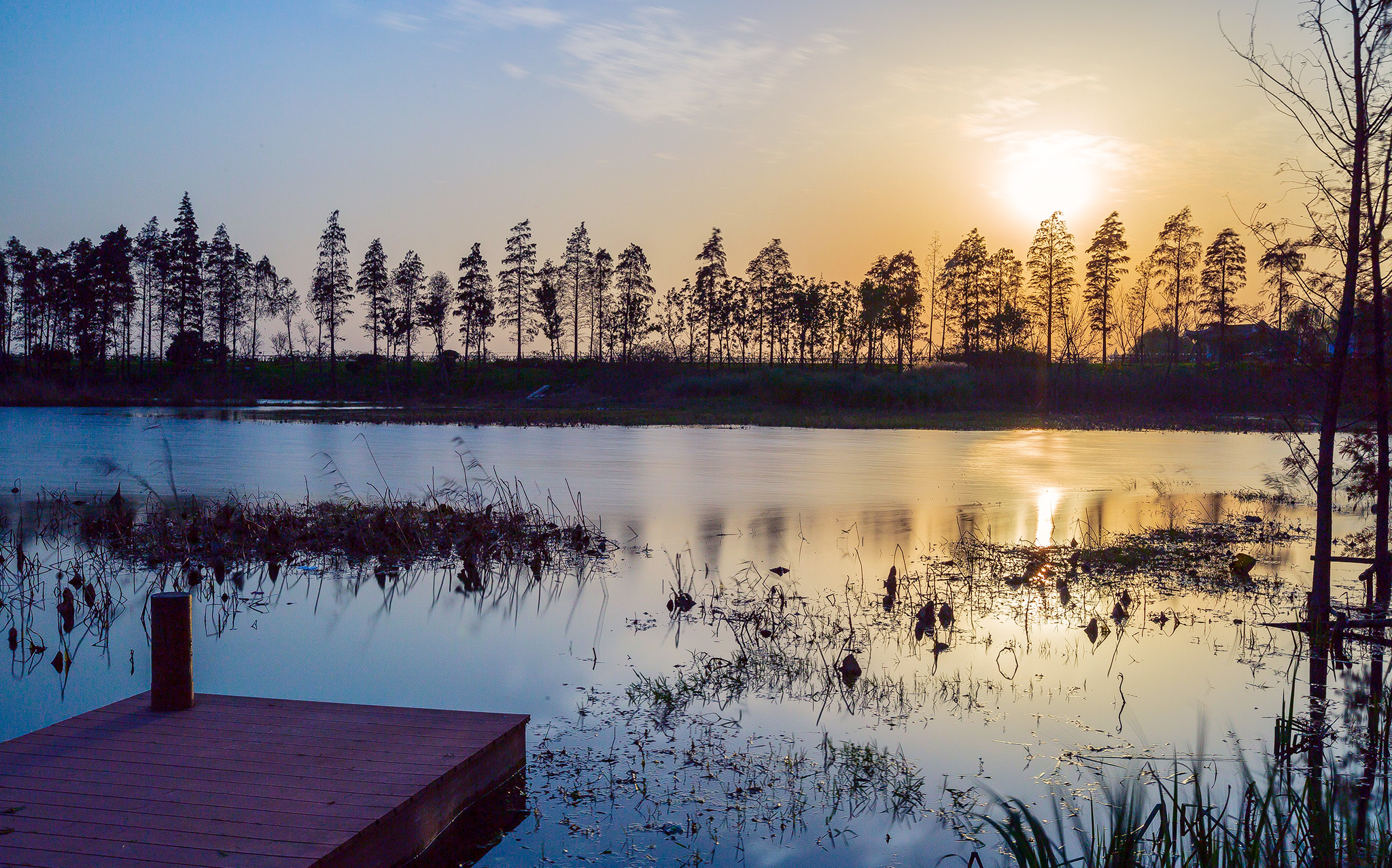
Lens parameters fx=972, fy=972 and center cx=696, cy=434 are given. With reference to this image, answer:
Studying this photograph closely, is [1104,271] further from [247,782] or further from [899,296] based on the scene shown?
[247,782]

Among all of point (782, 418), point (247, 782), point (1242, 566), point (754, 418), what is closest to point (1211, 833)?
point (247, 782)

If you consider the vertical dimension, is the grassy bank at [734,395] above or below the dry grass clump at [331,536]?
above

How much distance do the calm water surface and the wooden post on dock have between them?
1.85 metres

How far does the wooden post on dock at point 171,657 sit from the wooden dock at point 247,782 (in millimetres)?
100

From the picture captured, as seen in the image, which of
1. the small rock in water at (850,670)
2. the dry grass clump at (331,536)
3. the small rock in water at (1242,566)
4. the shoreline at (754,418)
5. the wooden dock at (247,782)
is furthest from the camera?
the shoreline at (754,418)

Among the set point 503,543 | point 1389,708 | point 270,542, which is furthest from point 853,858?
point 270,542

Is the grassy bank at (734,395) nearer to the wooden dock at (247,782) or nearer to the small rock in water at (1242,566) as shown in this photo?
the small rock in water at (1242,566)

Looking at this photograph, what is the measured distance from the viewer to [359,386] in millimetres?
86375

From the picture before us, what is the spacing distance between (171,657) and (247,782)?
5.36ft

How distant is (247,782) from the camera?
5.43 metres

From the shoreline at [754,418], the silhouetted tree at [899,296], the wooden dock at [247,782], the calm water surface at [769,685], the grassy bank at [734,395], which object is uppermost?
the silhouetted tree at [899,296]

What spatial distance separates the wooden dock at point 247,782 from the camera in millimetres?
4688

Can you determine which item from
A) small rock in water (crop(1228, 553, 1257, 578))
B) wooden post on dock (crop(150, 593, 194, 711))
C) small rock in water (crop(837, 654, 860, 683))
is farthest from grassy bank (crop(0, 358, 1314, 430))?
wooden post on dock (crop(150, 593, 194, 711))

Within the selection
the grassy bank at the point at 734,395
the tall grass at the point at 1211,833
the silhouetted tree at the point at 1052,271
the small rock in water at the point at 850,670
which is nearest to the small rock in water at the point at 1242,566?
the small rock in water at the point at 850,670
